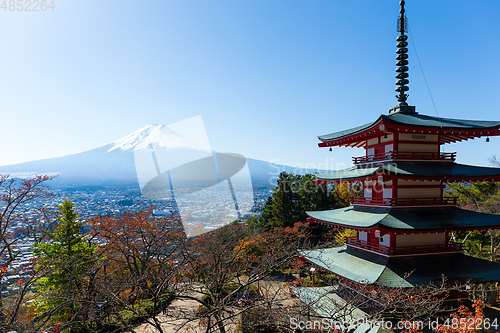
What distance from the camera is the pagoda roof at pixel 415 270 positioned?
7.95m

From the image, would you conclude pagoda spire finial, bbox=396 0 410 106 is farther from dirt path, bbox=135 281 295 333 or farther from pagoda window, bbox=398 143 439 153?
dirt path, bbox=135 281 295 333

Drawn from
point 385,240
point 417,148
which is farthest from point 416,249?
point 417,148

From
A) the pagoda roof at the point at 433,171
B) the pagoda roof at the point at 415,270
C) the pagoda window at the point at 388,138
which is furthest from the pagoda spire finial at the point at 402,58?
the pagoda roof at the point at 415,270

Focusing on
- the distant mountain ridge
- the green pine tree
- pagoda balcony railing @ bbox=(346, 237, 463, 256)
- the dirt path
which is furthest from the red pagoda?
the distant mountain ridge

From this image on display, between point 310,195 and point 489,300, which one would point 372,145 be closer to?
point 489,300

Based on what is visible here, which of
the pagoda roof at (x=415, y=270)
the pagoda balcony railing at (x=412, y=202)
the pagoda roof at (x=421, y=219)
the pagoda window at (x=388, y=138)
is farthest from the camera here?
the pagoda window at (x=388, y=138)

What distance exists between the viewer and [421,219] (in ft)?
28.7

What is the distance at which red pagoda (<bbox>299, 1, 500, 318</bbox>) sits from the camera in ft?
27.3

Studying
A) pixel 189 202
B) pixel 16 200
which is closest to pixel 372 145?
pixel 16 200

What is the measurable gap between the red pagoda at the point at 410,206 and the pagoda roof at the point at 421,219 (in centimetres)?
3

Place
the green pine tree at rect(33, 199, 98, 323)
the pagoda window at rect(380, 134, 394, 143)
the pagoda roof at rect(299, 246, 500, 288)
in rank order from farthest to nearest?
the green pine tree at rect(33, 199, 98, 323), the pagoda window at rect(380, 134, 394, 143), the pagoda roof at rect(299, 246, 500, 288)

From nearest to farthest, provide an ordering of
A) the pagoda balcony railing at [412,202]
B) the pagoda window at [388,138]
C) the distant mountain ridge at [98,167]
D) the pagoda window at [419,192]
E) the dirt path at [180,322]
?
the dirt path at [180,322] → the pagoda balcony railing at [412,202] → the pagoda window at [419,192] → the pagoda window at [388,138] → the distant mountain ridge at [98,167]

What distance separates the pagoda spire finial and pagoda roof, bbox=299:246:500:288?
6.12 m

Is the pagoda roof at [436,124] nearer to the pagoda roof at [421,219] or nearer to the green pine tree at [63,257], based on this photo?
the pagoda roof at [421,219]
